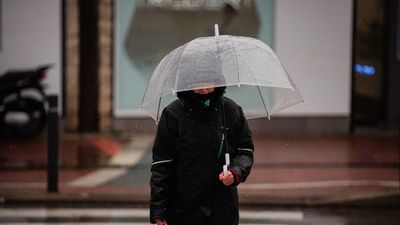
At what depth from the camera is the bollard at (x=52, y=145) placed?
27.3 ft

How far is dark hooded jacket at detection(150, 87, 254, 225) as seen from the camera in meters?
3.86

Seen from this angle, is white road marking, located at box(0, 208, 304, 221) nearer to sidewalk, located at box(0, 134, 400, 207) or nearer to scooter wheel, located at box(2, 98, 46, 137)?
sidewalk, located at box(0, 134, 400, 207)

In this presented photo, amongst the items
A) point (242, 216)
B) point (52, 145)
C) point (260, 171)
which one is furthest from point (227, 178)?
point (260, 171)

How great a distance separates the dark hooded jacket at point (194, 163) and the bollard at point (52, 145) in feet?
15.3

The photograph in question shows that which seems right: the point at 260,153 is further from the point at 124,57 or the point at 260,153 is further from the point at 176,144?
A: the point at 176,144

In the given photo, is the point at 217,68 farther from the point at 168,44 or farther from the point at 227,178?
the point at 168,44

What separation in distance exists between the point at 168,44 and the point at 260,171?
4.21 meters

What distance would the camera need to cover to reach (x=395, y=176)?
9609 mm

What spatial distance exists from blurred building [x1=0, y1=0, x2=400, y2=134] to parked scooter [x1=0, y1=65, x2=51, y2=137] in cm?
63

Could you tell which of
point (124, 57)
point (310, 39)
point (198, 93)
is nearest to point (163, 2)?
point (124, 57)

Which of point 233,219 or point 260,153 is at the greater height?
point 233,219

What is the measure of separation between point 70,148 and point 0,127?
5.57 feet

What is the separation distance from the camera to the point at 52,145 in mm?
8398

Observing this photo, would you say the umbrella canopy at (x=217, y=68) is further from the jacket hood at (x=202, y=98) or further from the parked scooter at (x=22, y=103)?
the parked scooter at (x=22, y=103)
